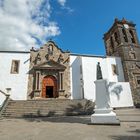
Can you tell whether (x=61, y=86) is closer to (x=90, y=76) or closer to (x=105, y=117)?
(x=90, y=76)

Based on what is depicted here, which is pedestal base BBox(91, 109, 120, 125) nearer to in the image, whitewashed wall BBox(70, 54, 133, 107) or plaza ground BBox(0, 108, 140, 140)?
plaza ground BBox(0, 108, 140, 140)

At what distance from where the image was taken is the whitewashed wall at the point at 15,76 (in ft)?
54.7

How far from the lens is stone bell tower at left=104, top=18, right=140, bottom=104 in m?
18.8

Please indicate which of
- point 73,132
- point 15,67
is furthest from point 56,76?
point 73,132

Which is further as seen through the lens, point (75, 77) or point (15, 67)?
point (75, 77)

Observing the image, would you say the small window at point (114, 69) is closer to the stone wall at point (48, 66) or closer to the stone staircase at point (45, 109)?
the stone wall at point (48, 66)

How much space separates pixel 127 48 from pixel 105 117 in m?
16.4

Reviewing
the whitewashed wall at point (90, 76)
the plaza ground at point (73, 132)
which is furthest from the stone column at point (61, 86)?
the plaza ground at point (73, 132)

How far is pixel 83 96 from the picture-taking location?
56.8 feet

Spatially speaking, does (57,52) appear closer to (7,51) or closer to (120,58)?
(7,51)

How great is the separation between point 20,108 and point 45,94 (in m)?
5.87

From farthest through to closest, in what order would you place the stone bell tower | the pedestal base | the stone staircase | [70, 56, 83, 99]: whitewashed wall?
the stone bell tower, [70, 56, 83, 99]: whitewashed wall, the stone staircase, the pedestal base

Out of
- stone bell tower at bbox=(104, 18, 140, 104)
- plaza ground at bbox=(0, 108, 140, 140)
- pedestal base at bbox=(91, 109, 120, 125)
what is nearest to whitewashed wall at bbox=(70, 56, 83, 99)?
→ stone bell tower at bbox=(104, 18, 140, 104)

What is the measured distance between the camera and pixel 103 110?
7.02 meters
